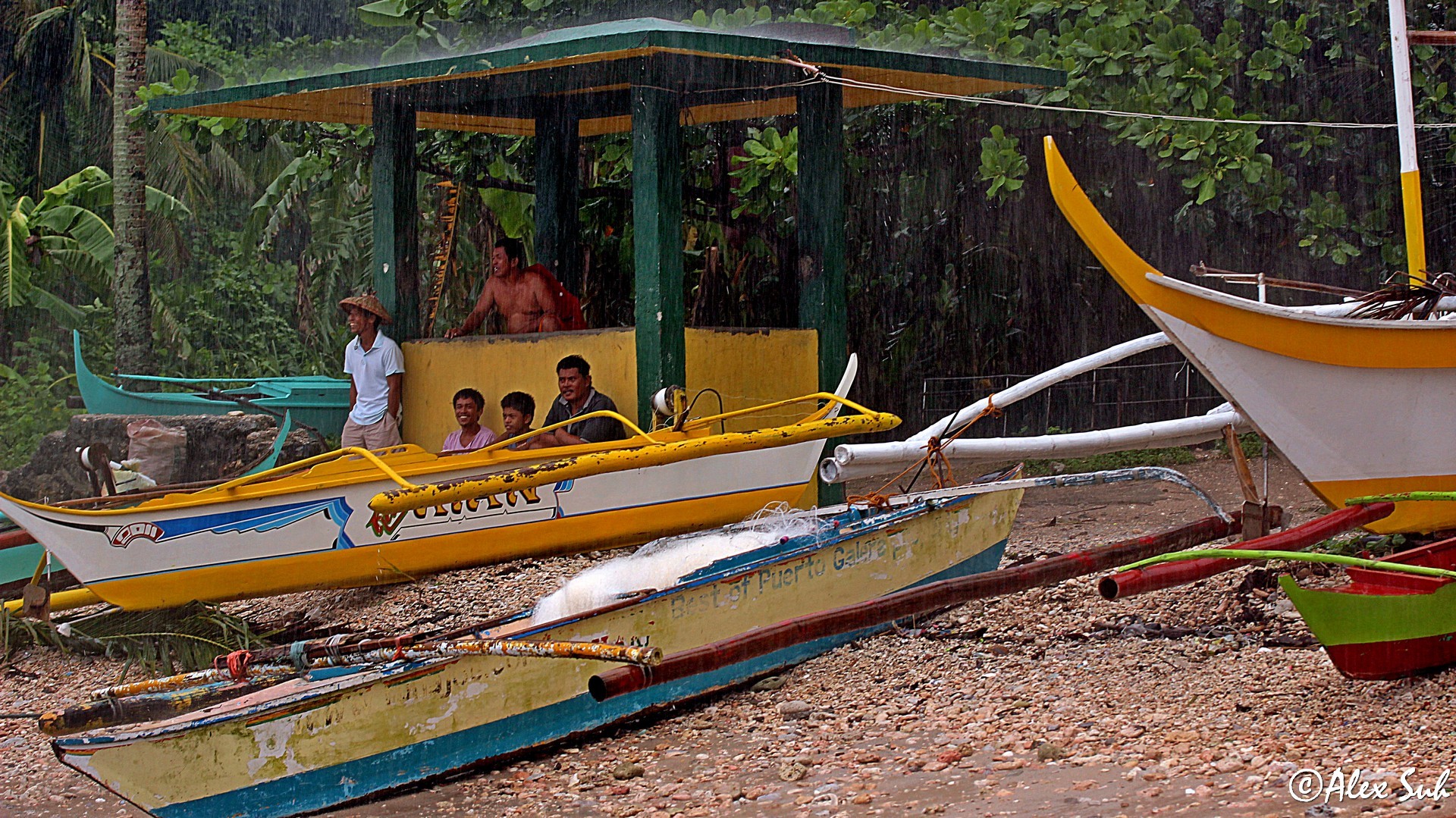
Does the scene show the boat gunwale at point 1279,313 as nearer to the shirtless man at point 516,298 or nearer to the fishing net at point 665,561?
Result: the fishing net at point 665,561

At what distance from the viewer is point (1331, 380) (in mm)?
6492

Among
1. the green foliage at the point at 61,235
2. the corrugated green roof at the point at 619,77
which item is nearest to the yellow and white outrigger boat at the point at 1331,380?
the corrugated green roof at the point at 619,77

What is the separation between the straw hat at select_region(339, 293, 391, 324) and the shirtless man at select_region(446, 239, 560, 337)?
57 cm

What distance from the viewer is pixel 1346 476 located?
6699 millimetres

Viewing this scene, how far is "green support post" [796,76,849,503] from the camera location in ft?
30.5

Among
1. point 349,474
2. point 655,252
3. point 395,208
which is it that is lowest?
point 349,474

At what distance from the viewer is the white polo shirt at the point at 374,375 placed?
374 inches

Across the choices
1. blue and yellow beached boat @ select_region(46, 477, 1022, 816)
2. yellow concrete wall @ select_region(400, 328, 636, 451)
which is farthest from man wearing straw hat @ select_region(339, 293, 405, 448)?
blue and yellow beached boat @ select_region(46, 477, 1022, 816)

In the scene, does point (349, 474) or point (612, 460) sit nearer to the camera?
point (612, 460)

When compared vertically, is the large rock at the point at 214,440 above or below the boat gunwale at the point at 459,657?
above

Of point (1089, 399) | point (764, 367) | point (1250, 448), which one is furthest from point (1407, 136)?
point (1089, 399)

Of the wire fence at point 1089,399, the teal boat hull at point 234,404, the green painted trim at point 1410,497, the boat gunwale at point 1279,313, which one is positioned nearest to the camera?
the green painted trim at point 1410,497

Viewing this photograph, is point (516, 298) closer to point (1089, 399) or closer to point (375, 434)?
point (375, 434)

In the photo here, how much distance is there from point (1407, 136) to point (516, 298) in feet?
18.3
